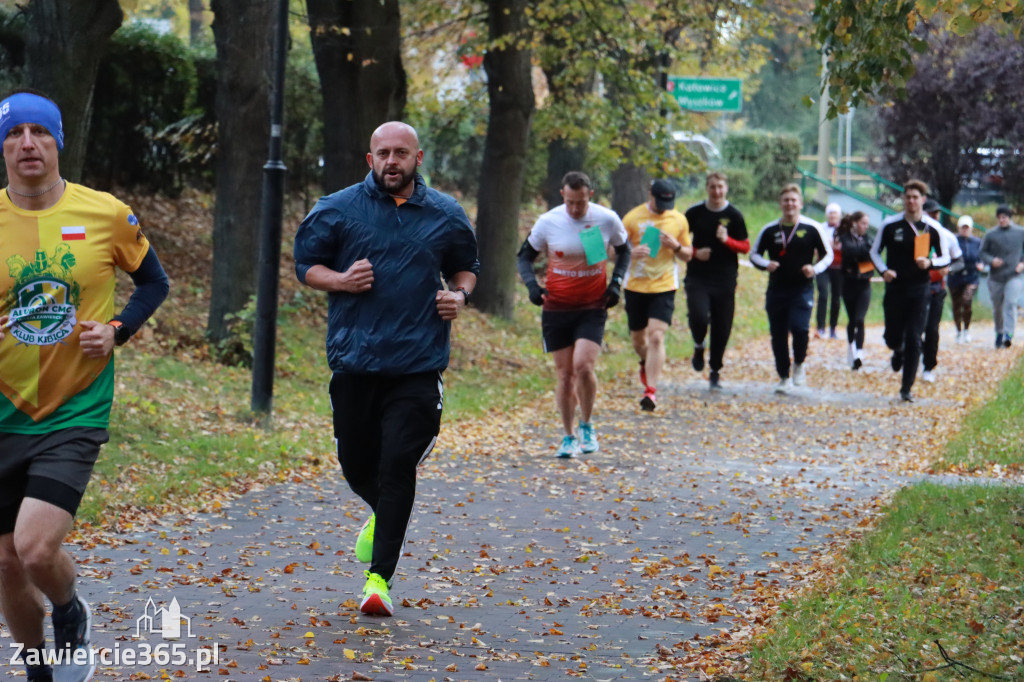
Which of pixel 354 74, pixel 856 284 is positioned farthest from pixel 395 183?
pixel 856 284

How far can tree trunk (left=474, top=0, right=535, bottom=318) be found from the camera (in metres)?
19.7

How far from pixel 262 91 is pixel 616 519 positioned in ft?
26.3

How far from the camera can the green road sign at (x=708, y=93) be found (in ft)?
65.9

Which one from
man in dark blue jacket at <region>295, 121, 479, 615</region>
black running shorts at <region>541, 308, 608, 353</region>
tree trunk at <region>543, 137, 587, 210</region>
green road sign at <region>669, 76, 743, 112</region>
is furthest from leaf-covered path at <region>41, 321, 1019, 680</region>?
tree trunk at <region>543, 137, 587, 210</region>

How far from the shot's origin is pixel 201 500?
9664 mm

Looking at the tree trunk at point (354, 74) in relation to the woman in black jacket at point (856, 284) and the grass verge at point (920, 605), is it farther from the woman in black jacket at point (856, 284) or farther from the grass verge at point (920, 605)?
the grass verge at point (920, 605)

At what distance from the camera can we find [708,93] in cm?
2025

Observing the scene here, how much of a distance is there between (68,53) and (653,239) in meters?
6.29

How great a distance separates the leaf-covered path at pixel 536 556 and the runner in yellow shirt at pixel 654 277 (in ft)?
3.25

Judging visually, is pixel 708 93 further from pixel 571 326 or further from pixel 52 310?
pixel 52 310

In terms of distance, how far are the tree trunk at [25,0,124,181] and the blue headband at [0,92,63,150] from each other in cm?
584

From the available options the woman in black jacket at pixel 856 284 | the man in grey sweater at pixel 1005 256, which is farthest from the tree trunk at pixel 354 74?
the man in grey sweater at pixel 1005 256

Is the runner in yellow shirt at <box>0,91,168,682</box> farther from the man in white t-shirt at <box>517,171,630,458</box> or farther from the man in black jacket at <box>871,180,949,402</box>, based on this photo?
the man in black jacket at <box>871,180,949,402</box>

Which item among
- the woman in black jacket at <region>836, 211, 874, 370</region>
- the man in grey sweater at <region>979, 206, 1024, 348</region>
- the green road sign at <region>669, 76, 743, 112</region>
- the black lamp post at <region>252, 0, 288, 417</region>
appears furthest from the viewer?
the man in grey sweater at <region>979, 206, 1024, 348</region>
